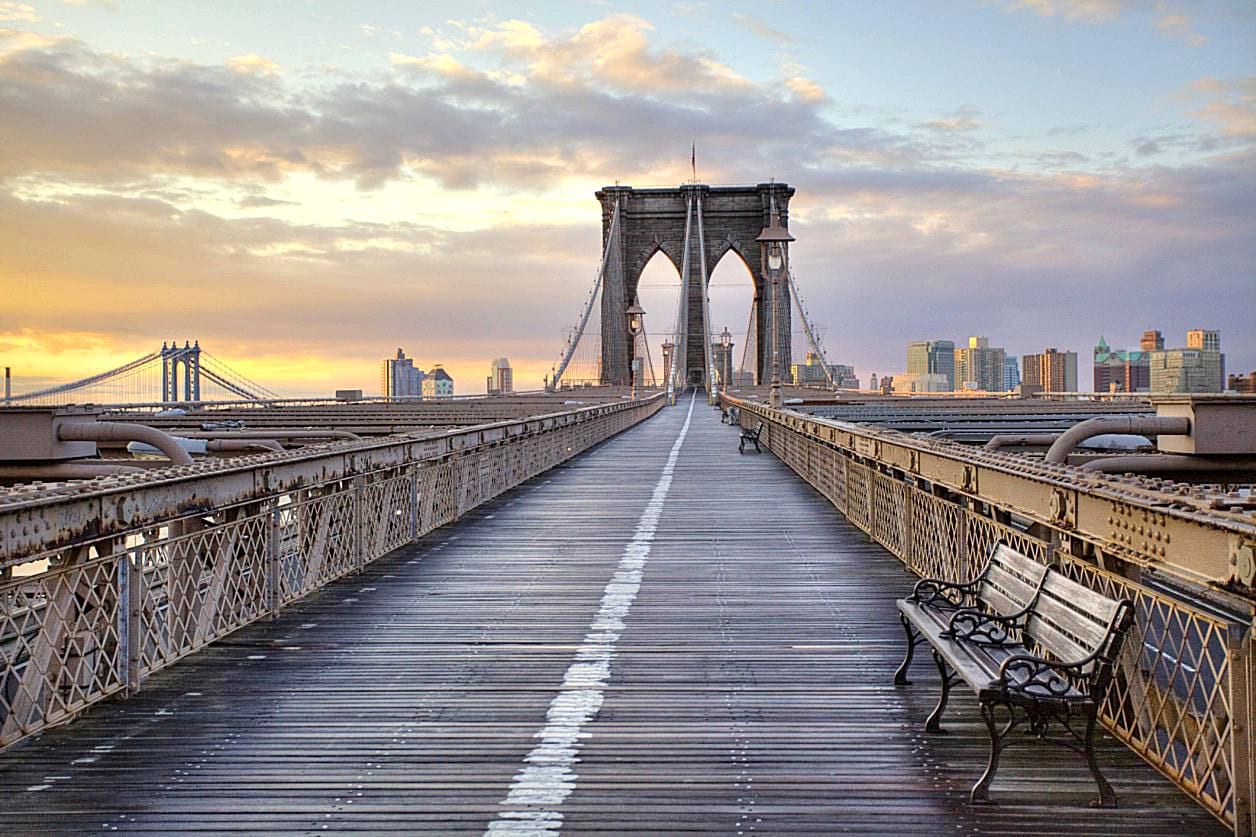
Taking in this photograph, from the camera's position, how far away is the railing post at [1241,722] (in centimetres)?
375

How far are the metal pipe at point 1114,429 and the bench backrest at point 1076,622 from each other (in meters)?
2.47

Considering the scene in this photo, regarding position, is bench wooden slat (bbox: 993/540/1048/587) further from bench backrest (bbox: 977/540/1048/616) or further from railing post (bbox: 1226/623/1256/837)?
railing post (bbox: 1226/623/1256/837)

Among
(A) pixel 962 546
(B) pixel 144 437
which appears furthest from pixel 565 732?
(B) pixel 144 437

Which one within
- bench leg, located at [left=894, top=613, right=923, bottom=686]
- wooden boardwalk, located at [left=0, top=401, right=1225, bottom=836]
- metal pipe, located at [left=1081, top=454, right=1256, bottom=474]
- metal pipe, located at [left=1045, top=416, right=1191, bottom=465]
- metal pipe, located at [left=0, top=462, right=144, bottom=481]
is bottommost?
wooden boardwalk, located at [left=0, top=401, right=1225, bottom=836]

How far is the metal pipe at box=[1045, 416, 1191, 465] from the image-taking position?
9.07m

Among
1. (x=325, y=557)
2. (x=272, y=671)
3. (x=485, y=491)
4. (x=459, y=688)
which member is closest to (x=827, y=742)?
(x=459, y=688)

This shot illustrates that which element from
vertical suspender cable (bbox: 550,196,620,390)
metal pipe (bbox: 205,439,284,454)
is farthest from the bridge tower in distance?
metal pipe (bbox: 205,439,284,454)

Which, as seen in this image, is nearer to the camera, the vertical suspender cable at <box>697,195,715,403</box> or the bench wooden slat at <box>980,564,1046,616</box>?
the bench wooden slat at <box>980,564,1046,616</box>

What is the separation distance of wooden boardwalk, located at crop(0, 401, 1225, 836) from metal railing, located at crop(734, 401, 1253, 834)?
0.18 metres

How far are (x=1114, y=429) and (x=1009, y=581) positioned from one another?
17.6 feet

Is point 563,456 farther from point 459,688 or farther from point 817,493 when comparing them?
point 459,688

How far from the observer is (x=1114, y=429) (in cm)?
1033

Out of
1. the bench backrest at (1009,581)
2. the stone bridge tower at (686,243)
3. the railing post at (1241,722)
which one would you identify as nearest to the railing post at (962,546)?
the bench backrest at (1009,581)

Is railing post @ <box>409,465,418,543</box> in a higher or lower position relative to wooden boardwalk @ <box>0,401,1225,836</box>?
higher
